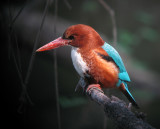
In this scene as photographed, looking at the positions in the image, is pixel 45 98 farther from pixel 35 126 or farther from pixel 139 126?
pixel 139 126

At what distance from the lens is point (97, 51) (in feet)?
3.57

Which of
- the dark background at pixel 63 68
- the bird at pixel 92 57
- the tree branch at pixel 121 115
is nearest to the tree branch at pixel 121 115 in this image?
the tree branch at pixel 121 115

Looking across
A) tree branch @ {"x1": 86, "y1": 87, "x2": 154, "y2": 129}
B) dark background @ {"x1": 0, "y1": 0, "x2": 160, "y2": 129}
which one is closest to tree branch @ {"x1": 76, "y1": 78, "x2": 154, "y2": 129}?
tree branch @ {"x1": 86, "y1": 87, "x2": 154, "y2": 129}

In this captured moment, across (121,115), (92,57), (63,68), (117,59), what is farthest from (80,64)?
(63,68)

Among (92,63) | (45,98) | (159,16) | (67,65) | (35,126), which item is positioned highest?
(92,63)

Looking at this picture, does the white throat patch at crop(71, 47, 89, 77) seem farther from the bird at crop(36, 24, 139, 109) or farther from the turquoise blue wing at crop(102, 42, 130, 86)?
the turquoise blue wing at crop(102, 42, 130, 86)

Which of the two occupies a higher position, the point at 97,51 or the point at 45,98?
the point at 97,51

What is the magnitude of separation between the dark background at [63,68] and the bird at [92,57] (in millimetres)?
253

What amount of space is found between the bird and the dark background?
0.83 ft

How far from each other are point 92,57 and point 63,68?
113cm

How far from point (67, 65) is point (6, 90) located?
25.1 inches

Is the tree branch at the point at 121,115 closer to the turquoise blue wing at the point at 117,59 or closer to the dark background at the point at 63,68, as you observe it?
the turquoise blue wing at the point at 117,59

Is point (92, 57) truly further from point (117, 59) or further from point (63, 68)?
point (63, 68)

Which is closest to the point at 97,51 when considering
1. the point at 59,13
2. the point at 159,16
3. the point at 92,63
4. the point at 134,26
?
the point at 92,63
